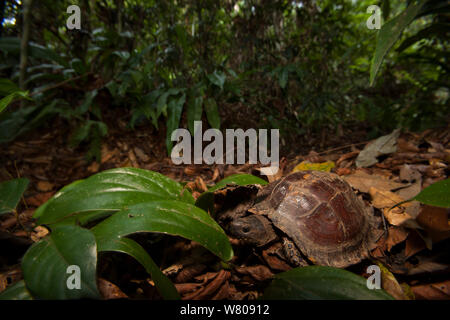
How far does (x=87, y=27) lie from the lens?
2.97 meters

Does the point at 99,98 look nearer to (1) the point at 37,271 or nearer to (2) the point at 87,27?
(2) the point at 87,27

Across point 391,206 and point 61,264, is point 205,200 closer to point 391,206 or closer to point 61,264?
point 61,264

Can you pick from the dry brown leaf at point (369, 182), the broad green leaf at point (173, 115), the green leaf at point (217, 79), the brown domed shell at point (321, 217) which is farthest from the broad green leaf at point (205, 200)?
the green leaf at point (217, 79)

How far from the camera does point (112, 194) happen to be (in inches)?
40.3

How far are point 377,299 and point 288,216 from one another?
1.89ft

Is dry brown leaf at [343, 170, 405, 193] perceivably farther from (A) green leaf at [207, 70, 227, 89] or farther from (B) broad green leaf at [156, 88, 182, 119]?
(B) broad green leaf at [156, 88, 182, 119]

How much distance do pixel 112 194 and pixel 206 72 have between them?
233 cm

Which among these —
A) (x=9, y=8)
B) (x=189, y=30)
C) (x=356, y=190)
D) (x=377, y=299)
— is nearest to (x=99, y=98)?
(x=9, y=8)

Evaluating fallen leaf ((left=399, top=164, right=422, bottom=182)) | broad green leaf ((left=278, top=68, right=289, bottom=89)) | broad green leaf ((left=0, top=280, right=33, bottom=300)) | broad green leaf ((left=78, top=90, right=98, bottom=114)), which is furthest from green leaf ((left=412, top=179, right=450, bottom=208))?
broad green leaf ((left=78, top=90, right=98, bottom=114))

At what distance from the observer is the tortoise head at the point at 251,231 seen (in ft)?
3.70

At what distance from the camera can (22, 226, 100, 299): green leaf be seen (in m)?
0.66

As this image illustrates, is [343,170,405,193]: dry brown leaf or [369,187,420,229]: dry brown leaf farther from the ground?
[343,170,405,193]: dry brown leaf

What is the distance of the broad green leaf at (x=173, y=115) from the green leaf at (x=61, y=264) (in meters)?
1.69

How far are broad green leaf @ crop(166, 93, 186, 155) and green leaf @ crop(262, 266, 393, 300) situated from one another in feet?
6.20
